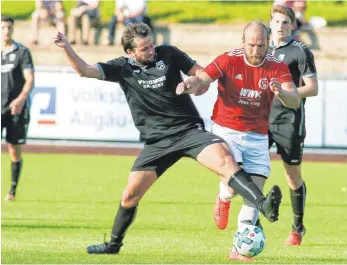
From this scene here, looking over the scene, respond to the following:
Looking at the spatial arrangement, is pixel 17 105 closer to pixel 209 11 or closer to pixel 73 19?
pixel 73 19

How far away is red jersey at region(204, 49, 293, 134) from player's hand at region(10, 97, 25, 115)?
230 inches

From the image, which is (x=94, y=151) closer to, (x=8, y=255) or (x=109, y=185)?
(x=109, y=185)

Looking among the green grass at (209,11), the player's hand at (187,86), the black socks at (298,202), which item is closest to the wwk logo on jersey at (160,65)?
the player's hand at (187,86)

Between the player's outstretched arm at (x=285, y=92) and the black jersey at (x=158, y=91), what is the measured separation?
3.31 ft

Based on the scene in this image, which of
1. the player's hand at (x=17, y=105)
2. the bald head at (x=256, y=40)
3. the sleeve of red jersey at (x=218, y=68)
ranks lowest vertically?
the player's hand at (x=17, y=105)

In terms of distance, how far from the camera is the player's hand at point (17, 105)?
1537 cm

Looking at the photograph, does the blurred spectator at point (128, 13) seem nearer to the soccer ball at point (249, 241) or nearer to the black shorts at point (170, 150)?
the black shorts at point (170, 150)

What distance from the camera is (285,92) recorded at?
955 cm

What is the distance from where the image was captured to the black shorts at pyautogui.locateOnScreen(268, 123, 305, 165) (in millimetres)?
11617

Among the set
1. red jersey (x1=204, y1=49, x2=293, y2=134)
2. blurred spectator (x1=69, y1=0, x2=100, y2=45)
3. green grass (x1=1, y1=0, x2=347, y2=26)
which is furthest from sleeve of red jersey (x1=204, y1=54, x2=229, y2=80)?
green grass (x1=1, y1=0, x2=347, y2=26)

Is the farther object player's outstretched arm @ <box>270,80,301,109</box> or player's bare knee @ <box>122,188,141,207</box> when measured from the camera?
player's bare knee @ <box>122,188,141,207</box>

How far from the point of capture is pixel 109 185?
59.0ft

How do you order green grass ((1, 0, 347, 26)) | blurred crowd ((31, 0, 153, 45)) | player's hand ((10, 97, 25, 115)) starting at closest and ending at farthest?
player's hand ((10, 97, 25, 115)) → blurred crowd ((31, 0, 153, 45)) → green grass ((1, 0, 347, 26))

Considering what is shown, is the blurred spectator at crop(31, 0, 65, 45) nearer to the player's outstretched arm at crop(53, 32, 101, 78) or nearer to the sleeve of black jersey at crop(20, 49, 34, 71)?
the sleeve of black jersey at crop(20, 49, 34, 71)
